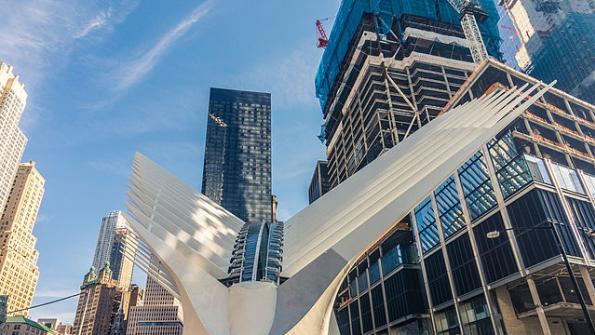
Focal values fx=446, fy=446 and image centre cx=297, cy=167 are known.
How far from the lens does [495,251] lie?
1885 inches

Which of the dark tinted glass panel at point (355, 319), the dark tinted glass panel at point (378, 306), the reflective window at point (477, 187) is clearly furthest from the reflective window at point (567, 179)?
the dark tinted glass panel at point (355, 319)

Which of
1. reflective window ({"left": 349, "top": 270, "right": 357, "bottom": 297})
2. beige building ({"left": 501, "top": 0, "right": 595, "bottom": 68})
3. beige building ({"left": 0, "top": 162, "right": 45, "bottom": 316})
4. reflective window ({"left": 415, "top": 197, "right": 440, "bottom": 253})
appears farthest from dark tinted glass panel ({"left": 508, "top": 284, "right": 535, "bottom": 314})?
beige building ({"left": 0, "top": 162, "right": 45, "bottom": 316})

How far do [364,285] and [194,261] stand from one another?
53509 mm

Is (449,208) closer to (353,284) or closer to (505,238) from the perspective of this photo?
(505,238)

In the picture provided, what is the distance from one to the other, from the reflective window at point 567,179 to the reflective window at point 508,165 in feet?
Result: 13.3

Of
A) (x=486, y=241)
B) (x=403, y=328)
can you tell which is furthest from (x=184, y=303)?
(x=403, y=328)

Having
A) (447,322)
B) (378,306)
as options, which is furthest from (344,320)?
(447,322)

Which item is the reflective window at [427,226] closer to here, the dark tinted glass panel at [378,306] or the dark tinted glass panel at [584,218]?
the dark tinted glass panel at [378,306]

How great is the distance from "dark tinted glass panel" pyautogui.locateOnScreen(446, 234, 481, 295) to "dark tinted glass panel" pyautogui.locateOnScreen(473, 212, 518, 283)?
1.87 metres

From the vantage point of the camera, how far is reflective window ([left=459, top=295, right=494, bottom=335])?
48.1 m

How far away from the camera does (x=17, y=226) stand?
538 ft

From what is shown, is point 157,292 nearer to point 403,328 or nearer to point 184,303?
point 403,328

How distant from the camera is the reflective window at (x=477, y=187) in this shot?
5131 centimetres

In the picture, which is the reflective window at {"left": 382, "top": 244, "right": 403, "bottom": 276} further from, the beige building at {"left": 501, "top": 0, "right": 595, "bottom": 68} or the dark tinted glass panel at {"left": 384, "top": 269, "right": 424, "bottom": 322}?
the beige building at {"left": 501, "top": 0, "right": 595, "bottom": 68}
